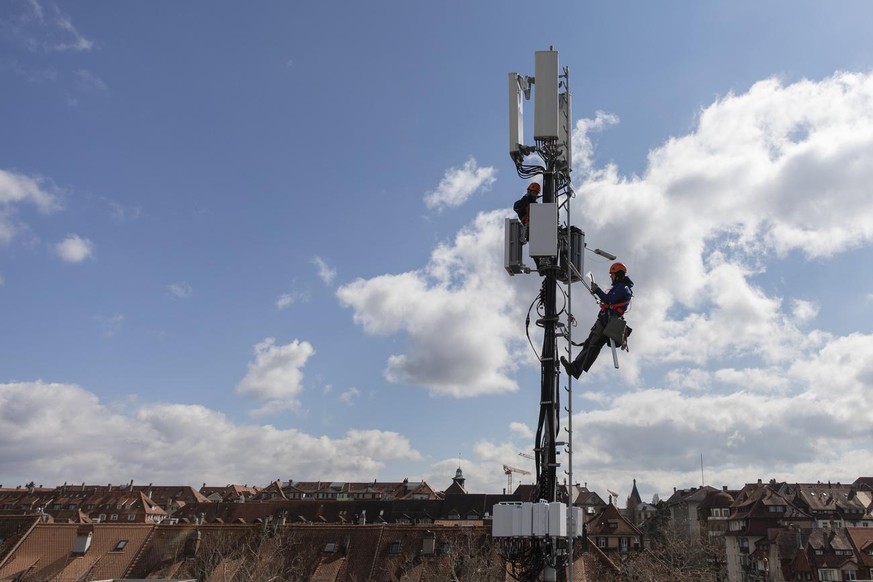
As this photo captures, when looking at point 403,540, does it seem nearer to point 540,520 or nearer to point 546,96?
point 540,520

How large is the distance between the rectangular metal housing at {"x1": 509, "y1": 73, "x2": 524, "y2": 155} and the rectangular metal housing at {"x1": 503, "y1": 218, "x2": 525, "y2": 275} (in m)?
1.76

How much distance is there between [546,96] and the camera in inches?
619

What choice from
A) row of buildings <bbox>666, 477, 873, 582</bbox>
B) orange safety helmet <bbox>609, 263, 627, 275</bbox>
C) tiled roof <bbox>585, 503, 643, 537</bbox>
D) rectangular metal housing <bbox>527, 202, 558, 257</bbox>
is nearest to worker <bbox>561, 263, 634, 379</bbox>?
orange safety helmet <bbox>609, 263, 627, 275</bbox>

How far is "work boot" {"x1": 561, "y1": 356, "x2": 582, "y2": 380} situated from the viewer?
14.4m

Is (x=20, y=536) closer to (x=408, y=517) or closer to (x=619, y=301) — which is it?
(x=408, y=517)

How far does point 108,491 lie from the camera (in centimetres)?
14075

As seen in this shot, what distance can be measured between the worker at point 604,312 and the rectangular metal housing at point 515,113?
3.51 metres

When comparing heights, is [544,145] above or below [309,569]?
above

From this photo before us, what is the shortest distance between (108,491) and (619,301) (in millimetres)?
148551

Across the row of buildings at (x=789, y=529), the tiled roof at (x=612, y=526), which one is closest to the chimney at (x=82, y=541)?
the tiled roof at (x=612, y=526)

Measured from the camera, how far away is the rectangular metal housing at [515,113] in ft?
52.3

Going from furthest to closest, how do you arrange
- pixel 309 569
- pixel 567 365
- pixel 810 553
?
pixel 810 553 < pixel 309 569 < pixel 567 365

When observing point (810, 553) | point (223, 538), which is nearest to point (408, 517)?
point (223, 538)

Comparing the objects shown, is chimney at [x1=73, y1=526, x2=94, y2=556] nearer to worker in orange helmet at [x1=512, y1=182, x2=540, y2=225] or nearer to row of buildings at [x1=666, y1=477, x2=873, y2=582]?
worker in orange helmet at [x1=512, y1=182, x2=540, y2=225]
